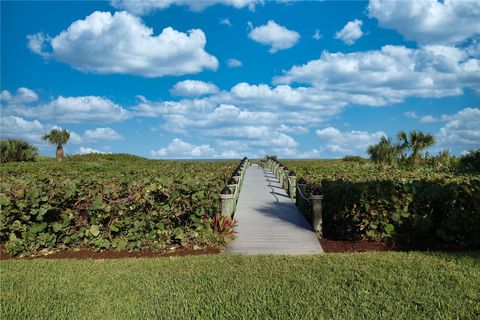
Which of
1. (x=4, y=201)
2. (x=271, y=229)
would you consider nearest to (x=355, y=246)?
(x=271, y=229)

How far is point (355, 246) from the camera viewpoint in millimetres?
8875

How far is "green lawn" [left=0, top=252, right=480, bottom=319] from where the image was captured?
5391mm

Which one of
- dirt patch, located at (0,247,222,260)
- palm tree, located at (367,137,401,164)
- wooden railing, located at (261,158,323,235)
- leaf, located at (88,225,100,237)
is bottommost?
dirt patch, located at (0,247,222,260)

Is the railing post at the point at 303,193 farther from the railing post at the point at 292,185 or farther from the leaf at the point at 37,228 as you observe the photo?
the leaf at the point at 37,228

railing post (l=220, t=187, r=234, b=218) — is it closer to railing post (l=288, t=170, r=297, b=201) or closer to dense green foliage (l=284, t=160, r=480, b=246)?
dense green foliage (l=284, t=160, r=480, b=246)

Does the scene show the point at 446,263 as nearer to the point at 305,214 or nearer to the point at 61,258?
the point at 305,214

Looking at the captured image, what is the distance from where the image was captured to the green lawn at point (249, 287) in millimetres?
5391

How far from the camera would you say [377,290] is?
596cm

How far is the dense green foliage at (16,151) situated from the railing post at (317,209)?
26.5m

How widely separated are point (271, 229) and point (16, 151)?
26474mm

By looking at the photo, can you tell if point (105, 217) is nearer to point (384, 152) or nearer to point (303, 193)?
point (303, 193)

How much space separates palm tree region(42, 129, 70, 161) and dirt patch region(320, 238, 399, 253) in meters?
30.7

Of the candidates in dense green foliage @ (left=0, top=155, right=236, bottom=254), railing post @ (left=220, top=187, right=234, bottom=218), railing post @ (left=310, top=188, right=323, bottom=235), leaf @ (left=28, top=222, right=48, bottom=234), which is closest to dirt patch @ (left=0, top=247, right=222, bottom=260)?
dense green foliage @ (left=0, top=155, right=236, bottom=254)

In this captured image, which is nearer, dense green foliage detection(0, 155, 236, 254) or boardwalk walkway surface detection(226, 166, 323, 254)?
boardwalk walkway surface detection(226, 166, 323, 254)
